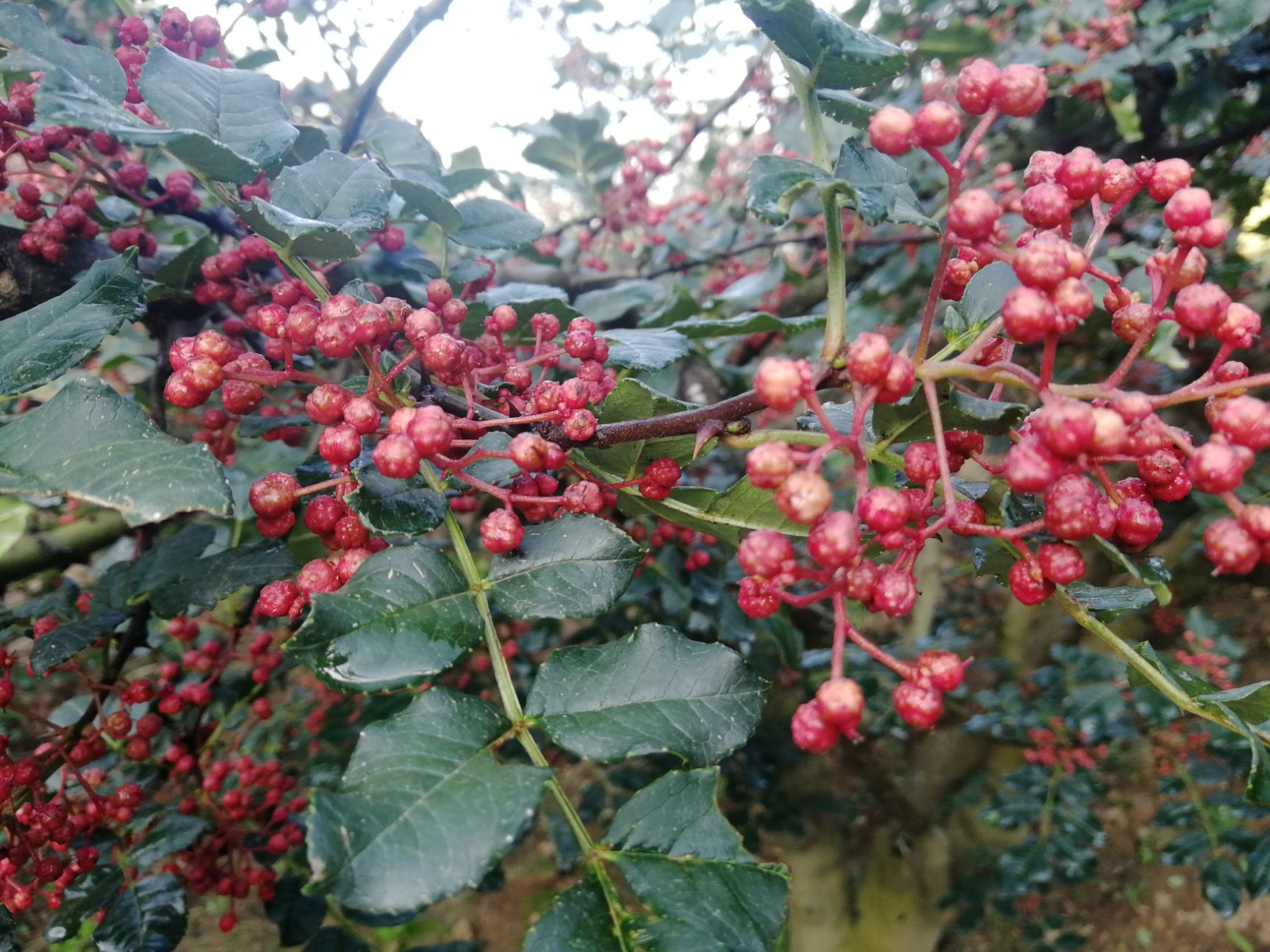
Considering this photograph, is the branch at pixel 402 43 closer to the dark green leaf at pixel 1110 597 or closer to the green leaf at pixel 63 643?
the green leaf at pixel 63 643

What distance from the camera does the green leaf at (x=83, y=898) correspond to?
1295 millimetres

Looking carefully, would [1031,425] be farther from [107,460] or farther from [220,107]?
[220,107]

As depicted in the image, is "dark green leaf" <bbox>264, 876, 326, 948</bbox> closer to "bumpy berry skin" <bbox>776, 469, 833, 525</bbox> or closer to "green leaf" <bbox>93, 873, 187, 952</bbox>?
"green leaf" <bbox>93, 873, 187, 952</bbox>

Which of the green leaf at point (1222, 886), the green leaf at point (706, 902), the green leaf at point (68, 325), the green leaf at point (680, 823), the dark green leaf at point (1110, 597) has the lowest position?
the green leaf at point (1222, 886)

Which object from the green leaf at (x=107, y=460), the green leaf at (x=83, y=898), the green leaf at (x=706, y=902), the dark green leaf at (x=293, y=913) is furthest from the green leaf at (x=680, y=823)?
the dark green leaf at (x=293, y=913)

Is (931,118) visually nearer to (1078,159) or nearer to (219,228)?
(1078,159)

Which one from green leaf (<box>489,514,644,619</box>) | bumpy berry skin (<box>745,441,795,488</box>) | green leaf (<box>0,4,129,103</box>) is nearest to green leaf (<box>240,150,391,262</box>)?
green leaf (<box>0,4,129,103</box>)

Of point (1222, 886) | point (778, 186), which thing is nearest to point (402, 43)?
point (778, 186)

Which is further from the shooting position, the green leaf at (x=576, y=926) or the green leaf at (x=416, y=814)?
the green leaf at (x=576, y=926)

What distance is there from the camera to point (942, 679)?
0.72 metres

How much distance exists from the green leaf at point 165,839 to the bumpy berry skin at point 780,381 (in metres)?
1.43

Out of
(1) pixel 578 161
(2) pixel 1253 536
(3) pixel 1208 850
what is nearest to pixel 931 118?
(2) pixel 1253 536

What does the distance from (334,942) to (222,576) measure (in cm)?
A: 95

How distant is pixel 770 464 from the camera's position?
2.22ft
